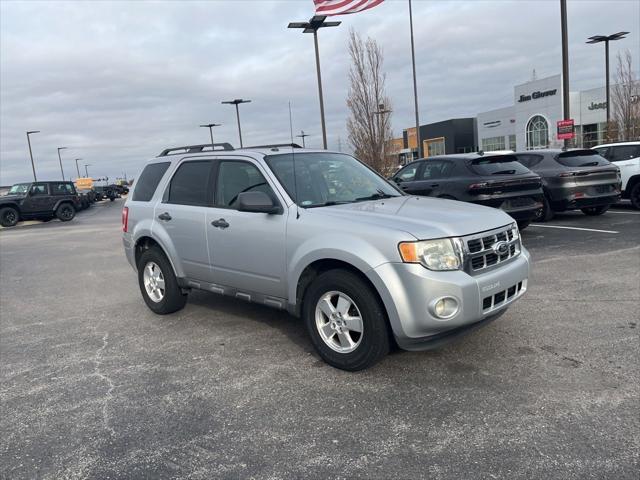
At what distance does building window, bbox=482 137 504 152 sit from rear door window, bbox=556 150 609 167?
51905 mm

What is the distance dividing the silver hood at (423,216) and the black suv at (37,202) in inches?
965

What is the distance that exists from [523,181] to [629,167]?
17.0 ft

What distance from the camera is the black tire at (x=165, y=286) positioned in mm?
5832

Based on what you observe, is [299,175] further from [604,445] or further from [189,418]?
[604,445]

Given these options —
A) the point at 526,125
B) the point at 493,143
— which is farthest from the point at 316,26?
the point at 493,143

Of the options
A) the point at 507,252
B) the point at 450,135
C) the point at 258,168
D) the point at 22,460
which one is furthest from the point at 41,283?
the point at 450,135

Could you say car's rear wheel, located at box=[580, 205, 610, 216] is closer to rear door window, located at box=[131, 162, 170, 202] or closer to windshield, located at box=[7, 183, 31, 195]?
rear door window, located at box=[131, 162, 170, 202]

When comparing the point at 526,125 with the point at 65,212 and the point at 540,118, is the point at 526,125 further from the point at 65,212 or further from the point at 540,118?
the point at 65,212

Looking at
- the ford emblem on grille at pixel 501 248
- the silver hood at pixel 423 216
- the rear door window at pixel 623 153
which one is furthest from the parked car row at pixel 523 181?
the ford emblem on grille at pixel 501 248

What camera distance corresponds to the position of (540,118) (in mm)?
53906

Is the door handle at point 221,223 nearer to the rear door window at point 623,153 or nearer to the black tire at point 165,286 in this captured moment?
the black tire at point 165,286

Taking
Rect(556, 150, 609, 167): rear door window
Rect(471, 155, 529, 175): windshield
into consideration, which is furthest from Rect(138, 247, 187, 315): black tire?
Rect(556, 150, 609, 167): rear door window

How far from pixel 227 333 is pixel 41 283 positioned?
16.5 feet

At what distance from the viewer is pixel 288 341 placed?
4992mm
